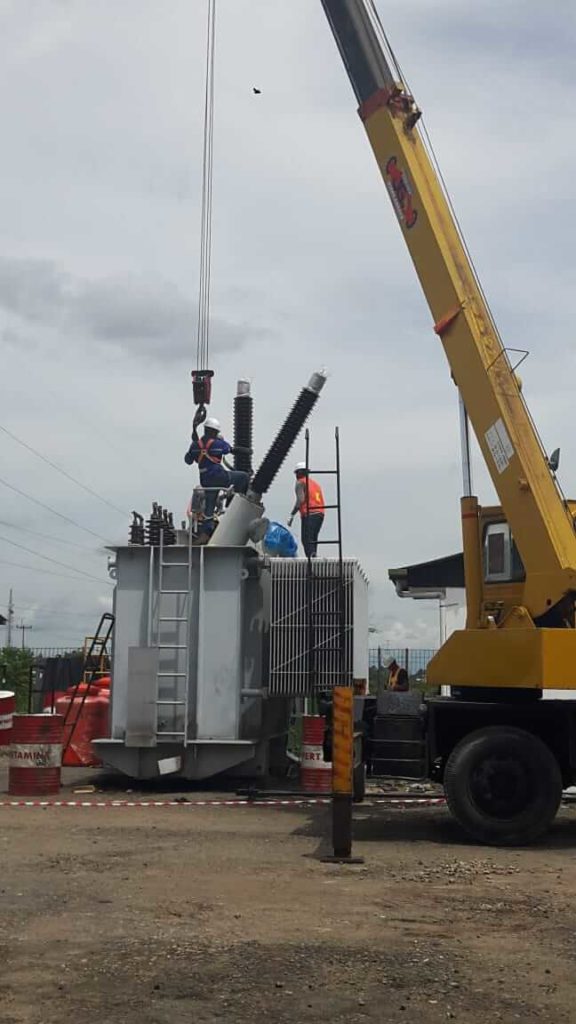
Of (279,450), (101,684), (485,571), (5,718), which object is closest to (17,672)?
(5,718)

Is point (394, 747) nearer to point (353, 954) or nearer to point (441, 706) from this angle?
point (441, 706)

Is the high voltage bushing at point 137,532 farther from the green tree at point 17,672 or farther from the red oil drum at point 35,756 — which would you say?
the green tree at point 17,672

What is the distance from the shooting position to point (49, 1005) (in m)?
5.75

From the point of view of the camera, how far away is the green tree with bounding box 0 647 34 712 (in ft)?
97.5

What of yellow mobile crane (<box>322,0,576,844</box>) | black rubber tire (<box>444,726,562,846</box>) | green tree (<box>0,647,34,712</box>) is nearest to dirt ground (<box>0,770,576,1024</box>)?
black rubber tire (<box>444,726,562,846</box>)

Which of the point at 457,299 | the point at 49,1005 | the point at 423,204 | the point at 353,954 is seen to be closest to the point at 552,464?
the point at 457,299

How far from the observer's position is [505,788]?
36.6 feet

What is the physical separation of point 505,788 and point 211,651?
5.23 m

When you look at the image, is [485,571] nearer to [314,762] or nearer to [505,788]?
[505,788]

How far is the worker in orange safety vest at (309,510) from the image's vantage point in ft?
52.9

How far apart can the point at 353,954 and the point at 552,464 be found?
6.23 meters

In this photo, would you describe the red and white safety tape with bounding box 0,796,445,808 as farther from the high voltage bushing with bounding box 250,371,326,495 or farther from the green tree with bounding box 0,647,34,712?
the green tree with bounding box 0,647,34,712

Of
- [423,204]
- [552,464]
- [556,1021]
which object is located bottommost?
[556,1021]

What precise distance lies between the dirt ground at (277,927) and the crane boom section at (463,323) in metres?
2.86
